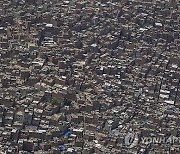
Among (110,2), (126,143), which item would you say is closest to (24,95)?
(126,143)

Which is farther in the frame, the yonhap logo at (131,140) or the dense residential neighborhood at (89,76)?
the dense residential neighborhood at (89,76)

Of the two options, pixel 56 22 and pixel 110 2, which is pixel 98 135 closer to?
pixel 56 22

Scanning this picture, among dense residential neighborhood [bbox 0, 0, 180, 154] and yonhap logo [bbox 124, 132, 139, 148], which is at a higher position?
dense residential neighborhood [bbox 0, 0, 180, 154]

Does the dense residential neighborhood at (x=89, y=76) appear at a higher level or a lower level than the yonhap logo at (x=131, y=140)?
higher

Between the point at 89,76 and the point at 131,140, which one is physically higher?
the point at 89,76

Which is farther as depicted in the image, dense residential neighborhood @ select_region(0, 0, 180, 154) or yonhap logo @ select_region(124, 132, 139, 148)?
dense residential neighborhood @ select_region(0, 0, 180, 154)

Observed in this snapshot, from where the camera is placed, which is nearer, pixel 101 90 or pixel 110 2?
pixel 101 90

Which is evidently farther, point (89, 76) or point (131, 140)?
point (89, 76)

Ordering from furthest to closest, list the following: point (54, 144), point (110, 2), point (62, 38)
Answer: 1. point (110, 2)
2. point (62, 38)
3. point (54, 144)
